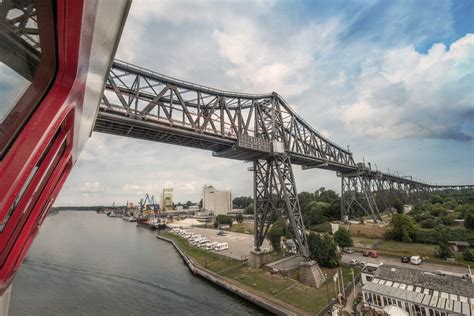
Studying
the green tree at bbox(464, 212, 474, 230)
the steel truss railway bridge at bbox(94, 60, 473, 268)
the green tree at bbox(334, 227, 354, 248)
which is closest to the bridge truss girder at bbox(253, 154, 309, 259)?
the steel truss railway bridge at bbox(94, 60, 473, 268)

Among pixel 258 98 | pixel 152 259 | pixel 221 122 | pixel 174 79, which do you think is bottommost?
pixel 152 259

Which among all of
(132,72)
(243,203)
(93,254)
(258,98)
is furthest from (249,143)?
(243,203)

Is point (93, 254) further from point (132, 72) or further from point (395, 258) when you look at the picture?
point (395, 258)

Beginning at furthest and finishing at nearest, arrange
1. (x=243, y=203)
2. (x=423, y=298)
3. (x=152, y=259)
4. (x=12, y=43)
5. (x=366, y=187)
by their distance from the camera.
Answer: (x=243, y=203) → (x=366, y=187) → (x=152, y=259) → (x=423, y=298) → (x=12, y=43)

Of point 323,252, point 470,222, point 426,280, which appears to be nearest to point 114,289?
point 323,252

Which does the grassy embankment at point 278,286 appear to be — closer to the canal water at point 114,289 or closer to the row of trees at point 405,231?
the canal water at point 114,289

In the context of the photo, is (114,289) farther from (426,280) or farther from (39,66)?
(426,280)
